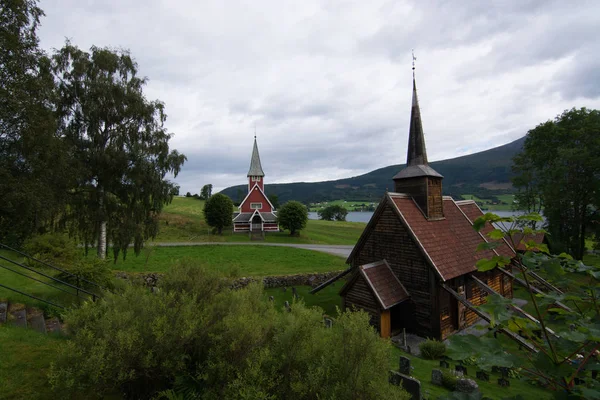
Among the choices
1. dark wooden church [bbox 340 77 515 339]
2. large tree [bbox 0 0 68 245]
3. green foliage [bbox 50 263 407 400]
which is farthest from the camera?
dark wooden church [bbox 340 77 515 339]

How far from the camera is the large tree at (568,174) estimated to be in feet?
75.7

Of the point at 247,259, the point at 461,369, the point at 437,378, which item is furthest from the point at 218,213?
the point at 437,378

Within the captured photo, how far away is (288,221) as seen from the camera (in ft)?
145

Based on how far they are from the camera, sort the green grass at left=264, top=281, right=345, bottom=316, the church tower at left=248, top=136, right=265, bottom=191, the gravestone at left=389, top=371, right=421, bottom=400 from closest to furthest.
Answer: the gravestone at left=389, top=371, right=421, bottom=400, the green grass at left=264, top=281, right=345, bottom=316, the church tower at left=248, top=136, right=265, bottom=191

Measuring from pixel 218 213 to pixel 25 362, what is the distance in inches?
1526

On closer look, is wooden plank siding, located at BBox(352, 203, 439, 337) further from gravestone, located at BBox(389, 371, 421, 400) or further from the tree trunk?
the tree trunk

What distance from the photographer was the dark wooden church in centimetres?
1282

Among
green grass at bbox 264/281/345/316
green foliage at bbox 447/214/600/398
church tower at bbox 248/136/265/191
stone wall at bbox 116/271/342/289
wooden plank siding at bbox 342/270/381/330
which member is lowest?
green grass at bbox 264/281/345/316

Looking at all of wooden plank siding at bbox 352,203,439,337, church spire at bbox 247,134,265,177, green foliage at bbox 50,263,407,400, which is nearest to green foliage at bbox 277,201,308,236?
church spire at bbox 247,134,265,177

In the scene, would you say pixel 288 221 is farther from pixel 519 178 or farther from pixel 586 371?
pixel 586 371

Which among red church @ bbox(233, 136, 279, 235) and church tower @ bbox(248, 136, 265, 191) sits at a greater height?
church tower @ bbox(248, 136, 265, 191)

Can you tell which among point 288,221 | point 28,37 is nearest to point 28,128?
point 28,37

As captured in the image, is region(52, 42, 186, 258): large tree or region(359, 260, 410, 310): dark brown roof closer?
region(359, 260, 410, 310): dark brown roof

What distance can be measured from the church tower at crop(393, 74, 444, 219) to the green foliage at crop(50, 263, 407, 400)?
11943mm
